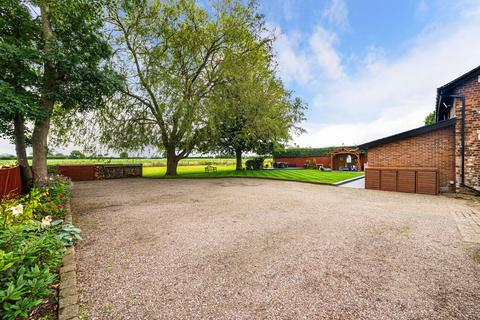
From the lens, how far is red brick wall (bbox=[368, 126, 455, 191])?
29.3 ft

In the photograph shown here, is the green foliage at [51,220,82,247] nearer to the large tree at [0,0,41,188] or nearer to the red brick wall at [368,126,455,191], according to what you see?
the large tree at [0,0,41,188]

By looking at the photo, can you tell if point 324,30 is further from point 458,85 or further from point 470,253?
point 470,253

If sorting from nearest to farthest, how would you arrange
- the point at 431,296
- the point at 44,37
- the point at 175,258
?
the point at 431,296 < the point at 175,258 < the point at 44,37

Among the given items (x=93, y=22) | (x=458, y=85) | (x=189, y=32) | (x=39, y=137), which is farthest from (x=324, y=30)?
(x=39, y=137)

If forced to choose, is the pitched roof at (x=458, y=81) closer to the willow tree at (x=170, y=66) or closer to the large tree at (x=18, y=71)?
the willow tree at (x=170, y=66)

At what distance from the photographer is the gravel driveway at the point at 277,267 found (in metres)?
2.19

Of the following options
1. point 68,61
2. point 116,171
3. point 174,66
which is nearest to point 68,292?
point 68,61

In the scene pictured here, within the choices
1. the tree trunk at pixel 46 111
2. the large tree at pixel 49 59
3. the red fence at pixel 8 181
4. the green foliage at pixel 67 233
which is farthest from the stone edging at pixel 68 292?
the tree trunk at pixel 46 111

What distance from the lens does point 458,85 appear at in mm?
8586

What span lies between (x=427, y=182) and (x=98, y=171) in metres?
22.7

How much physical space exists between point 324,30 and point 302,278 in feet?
48.9

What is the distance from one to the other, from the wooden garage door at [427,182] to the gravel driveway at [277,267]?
14.4 ft

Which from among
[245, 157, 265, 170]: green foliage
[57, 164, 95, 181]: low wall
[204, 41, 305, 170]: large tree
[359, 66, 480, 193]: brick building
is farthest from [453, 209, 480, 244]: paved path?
[57, 164, 95, 181]: low wall

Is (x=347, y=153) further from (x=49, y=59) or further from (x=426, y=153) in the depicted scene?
(x=49, y=59)
